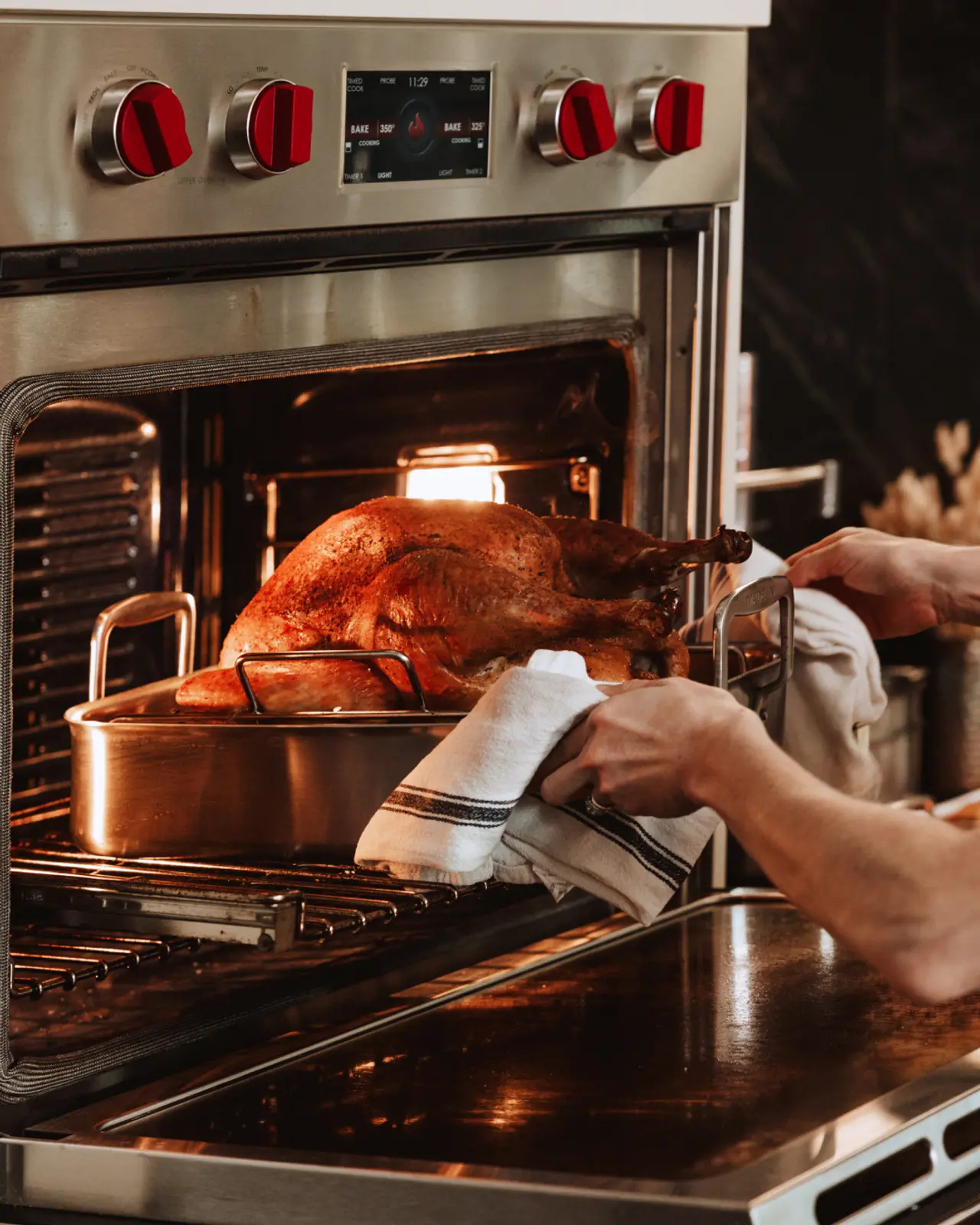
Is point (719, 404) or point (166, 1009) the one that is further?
point (719, 404)

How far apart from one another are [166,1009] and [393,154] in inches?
24.1

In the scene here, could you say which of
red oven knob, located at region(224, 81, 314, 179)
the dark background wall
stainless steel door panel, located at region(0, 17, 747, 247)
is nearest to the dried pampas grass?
the dark background wall

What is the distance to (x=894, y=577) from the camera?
5.33 feet

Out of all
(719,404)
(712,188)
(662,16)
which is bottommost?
(719,404)

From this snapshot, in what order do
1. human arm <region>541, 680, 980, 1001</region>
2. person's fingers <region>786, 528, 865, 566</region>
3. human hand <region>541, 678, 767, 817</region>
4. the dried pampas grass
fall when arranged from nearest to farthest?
human arm <region>541, 680, 980, 1001</region> → human hand <region>541, 678, 767, 817</region> → person's fingers <region>786, 528, 865, 566</region> → the dried pampas grass

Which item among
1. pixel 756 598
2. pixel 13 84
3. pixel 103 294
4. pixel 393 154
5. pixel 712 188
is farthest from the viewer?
pixel 712 188

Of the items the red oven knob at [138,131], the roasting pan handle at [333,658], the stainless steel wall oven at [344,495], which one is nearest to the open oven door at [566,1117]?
the stainless steel wall oven at [344,495]

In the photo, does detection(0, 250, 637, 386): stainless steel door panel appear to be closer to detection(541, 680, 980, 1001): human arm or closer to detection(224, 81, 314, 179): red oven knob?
detection(224, 81, 314, 179): red oven knob

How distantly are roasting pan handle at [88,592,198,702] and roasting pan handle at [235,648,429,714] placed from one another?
115 mm

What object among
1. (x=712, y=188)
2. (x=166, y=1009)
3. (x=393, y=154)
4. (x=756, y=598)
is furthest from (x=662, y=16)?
(x=166, y=1009)

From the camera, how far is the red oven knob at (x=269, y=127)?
118cm

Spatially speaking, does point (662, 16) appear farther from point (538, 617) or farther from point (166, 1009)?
point (166, 1009)

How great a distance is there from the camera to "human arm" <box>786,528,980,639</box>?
63.9 inches

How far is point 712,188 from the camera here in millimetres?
1616
